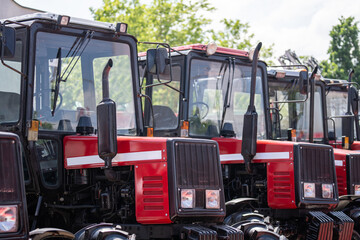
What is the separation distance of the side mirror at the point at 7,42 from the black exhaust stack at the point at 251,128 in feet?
9.68

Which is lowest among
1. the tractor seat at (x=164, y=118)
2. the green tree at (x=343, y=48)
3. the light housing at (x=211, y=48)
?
the tractor seat at (x=164, y=118)

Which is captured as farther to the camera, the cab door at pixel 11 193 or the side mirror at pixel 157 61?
the side mirror at pixel 157 61

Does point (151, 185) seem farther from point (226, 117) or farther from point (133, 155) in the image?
point (226, 117)

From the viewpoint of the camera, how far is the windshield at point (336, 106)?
12452 millimetres

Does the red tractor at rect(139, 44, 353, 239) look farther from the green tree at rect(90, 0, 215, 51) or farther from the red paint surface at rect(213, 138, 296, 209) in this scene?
the green tree at rect(90, 0, 215, 51)

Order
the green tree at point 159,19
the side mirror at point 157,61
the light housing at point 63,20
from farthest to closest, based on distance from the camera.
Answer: the green tree at point 159,19 < the side mirror at point 157,61 < the light housing at point 63,20

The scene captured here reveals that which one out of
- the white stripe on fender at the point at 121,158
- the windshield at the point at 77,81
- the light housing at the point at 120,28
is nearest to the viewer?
the white stripe on fender at the point at 121,158

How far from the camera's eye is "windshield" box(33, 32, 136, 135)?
670cm

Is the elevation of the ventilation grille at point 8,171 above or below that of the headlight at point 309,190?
above

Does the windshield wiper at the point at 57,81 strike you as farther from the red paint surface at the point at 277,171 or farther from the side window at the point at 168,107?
the red paint surface at the point at 277,171

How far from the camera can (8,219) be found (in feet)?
15.8

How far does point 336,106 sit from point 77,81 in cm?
709

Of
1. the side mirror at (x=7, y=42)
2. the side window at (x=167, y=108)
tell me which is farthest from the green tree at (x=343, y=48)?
the side mirror at (x=7, y=42)

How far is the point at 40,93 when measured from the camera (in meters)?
6.66
